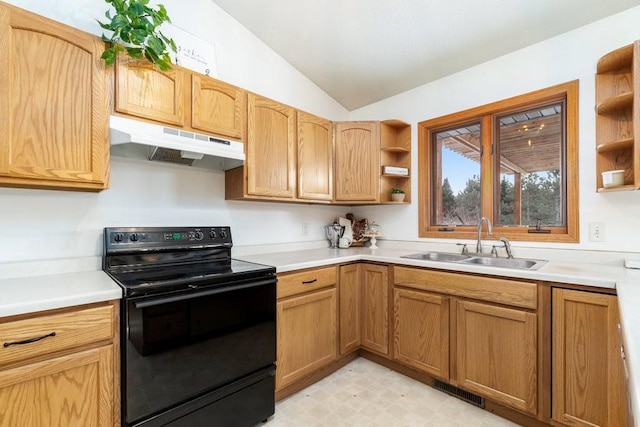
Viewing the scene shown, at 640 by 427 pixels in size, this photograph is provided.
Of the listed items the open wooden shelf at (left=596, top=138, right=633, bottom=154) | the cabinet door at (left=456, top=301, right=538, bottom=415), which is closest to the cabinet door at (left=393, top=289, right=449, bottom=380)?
the cabinet door at (left=456, top=301, right=538, bottom=415)

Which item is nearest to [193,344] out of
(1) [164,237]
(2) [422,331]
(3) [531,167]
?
(1) [164,237]

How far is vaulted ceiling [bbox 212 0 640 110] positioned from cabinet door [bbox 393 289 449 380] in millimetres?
1868

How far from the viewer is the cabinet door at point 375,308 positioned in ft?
7.64

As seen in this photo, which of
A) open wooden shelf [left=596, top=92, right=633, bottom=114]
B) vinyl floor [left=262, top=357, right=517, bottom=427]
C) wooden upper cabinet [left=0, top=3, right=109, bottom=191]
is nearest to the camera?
wooden upper cabinet [left=0, top=3, right=109, bottom=191]

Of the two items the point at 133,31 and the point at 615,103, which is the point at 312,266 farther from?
the point at 615,103

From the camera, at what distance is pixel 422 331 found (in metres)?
2.12

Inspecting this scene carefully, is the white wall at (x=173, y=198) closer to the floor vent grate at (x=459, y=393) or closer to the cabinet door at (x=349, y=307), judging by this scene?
the cabinet door at (x=349, y=307)

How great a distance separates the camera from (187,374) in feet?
4.75

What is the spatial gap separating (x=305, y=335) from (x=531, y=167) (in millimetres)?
2090

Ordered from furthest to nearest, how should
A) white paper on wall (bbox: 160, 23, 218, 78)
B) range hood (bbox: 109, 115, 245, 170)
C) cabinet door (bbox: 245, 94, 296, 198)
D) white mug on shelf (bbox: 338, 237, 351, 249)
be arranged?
white mug on shelf (bbox: 338, 237, 351, 249) < cabinet door (bbox: 245, 94, 296, 198) < white paper on wall (bbox: 160, 23, 218, 78) < range hood (bbox: 109, 115, 245, 170)

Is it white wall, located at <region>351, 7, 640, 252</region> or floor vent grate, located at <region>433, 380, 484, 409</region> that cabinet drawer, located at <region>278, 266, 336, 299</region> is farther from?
white wall, located at <region>351, 7, 640, 252</region>

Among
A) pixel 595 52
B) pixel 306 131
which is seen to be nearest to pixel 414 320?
pixel 306 131

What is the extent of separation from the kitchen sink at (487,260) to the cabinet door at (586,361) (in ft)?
1.00

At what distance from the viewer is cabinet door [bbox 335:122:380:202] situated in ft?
9.02
